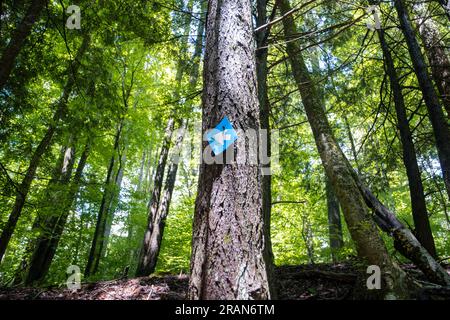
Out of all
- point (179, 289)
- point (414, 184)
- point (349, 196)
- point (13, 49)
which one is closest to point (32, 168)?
point (13, 49)

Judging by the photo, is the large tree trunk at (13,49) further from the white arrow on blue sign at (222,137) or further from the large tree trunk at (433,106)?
the large tree trunk at (433,106)

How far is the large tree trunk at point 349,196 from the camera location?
321 centimetres

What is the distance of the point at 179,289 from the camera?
4523mm

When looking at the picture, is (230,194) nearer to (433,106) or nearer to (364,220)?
(364,220)

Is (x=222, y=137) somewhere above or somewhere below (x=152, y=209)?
below

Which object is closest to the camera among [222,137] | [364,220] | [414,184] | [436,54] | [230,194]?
[230,194]

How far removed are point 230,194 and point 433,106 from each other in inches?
154

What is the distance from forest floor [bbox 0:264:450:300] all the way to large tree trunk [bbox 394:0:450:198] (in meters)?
1.61

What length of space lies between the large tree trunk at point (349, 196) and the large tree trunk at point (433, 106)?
1.19 meters

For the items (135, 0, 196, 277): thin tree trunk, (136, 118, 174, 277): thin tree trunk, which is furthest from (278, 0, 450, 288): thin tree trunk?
(136, 118, 174, 277): thin tree trunk

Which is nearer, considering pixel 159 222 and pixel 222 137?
pixel 222 137

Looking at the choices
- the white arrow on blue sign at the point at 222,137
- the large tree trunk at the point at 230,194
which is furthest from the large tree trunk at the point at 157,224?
the white arrow on blue sign at the point at 222,137

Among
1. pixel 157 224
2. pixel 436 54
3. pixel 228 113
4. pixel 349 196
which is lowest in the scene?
pixel 228 113
